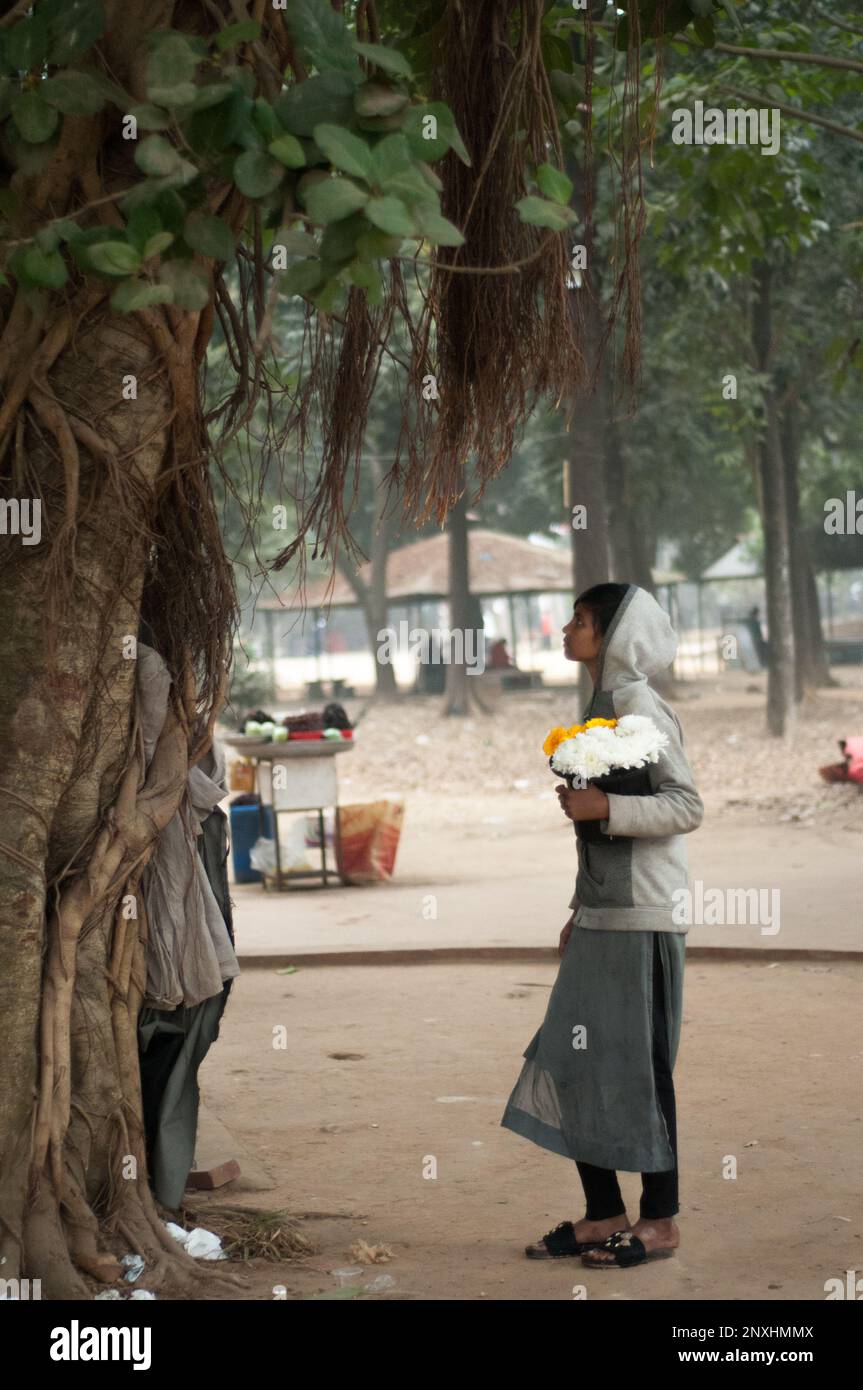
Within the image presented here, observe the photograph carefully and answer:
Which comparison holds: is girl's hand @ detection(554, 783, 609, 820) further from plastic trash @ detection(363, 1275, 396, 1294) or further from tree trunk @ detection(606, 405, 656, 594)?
tree trunk @ detection(606, 405, 656, 594)

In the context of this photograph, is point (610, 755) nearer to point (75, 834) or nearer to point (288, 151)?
point (75, 834)

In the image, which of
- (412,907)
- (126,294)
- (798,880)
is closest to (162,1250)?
(126,294)

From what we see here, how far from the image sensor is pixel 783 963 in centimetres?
894

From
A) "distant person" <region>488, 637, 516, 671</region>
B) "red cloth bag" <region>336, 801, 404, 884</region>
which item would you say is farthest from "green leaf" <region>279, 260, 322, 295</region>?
"distant person" <region>488, 637, 516, 671</region>

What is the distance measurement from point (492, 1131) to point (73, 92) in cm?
403

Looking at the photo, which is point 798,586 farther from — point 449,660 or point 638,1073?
point 638,1073

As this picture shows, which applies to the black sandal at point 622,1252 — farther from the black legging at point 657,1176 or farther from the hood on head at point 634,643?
the hood on head at point 634,643

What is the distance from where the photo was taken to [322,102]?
3.15m

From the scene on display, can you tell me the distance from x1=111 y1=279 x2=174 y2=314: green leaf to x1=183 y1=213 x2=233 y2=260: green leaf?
0.37ft

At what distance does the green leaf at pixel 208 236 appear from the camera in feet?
10.4

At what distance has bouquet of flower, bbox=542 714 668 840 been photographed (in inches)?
176

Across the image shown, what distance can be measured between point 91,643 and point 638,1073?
1.94 metres

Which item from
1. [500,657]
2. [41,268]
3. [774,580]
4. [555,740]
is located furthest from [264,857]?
[500,657]

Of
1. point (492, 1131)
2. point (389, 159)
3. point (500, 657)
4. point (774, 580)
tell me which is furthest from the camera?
point (500, 657)
